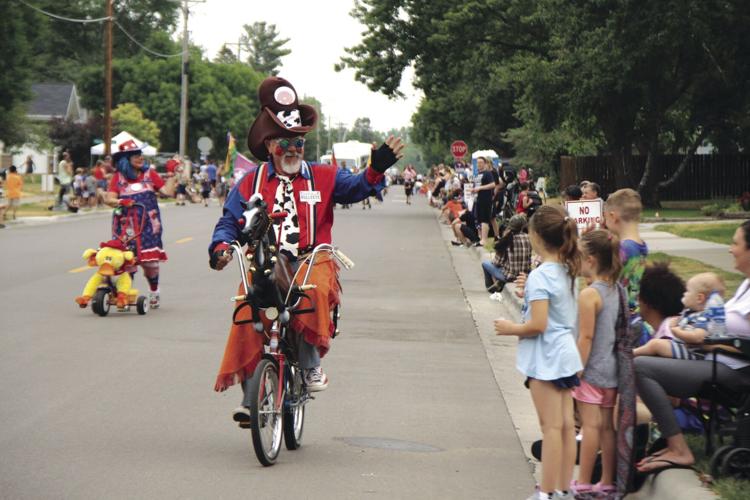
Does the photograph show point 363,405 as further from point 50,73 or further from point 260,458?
point 50,73

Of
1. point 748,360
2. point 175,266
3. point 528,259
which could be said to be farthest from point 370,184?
point 175,266

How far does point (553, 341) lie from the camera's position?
660 centimetres

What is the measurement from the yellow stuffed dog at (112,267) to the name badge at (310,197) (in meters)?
6.95

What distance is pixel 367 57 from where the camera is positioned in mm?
51062

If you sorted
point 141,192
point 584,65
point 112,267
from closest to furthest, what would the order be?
point 112,267
point 141,192
point 584,65

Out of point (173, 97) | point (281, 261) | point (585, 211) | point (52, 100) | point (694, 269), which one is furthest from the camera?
point (173, 97)

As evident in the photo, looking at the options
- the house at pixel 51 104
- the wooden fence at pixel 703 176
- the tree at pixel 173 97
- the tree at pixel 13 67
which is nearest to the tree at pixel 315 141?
the tree at pixel 173 97

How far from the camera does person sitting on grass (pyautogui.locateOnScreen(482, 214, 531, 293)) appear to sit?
15.5 m

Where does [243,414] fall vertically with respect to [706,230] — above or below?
above

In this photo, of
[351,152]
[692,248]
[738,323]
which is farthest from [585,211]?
[351,152]

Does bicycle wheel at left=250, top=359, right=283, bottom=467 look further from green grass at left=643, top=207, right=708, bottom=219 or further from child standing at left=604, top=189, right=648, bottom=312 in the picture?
green grass at left=643, top=207, right=708, bottom=219

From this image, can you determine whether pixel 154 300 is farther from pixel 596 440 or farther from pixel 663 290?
pixel 596 440

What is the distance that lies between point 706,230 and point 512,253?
46.9 ft

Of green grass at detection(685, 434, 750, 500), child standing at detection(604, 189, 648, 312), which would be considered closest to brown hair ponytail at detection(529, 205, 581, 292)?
green grass at detection(685, 434, 750, 500)
